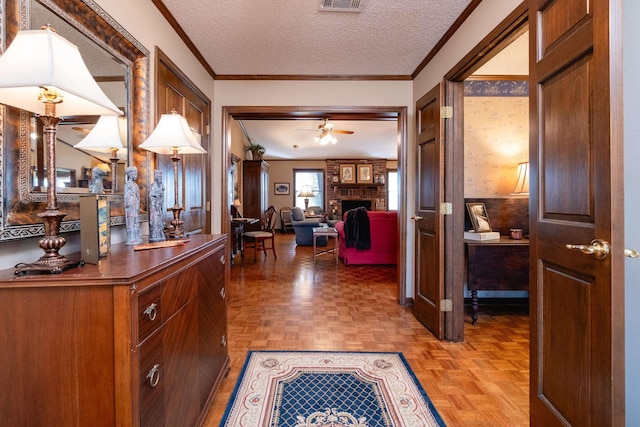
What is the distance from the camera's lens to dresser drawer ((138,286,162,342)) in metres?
0.92

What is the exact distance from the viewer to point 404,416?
155 cm

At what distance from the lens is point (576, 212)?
3.72 feet

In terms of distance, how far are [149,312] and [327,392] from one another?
3.96ft

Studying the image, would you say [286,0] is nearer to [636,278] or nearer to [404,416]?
[636,278]

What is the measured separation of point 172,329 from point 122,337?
0.94 ft

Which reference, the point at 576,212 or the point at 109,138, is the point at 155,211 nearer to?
the point at 109,138

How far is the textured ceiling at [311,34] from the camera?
208 cm

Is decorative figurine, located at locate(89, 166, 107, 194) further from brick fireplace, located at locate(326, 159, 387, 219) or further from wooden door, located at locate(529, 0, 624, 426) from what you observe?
brick fireplace, located at locate(326, 159, 387, 219)

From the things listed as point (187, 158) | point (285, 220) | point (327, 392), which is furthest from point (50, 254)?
point (285, 220)

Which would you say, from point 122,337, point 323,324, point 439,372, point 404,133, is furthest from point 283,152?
point 122,337

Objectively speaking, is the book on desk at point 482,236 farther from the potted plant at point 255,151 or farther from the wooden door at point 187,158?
the potted plant at point 255,151

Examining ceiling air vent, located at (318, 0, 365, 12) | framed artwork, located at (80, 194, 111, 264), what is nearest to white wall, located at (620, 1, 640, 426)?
ceiling air vent, located at (318, 0, 365, 12)

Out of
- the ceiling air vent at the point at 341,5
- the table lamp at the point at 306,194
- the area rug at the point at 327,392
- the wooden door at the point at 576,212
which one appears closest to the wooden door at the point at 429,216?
the area rug at the point at 327,392

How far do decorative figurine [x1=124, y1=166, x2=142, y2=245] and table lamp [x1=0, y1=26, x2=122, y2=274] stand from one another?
42 centimetres
